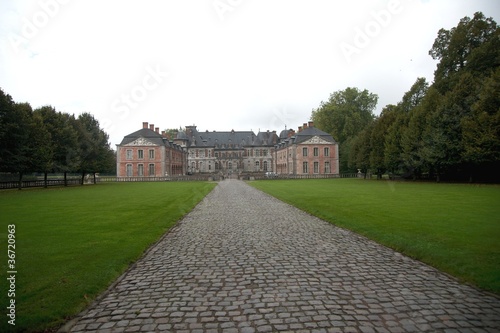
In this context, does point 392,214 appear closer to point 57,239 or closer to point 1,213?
point 57,239

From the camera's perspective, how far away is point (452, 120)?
33906 mm

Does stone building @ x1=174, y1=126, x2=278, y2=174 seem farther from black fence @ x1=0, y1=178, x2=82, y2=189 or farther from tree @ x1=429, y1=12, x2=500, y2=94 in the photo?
tree @ x1=429, y1=12, x2=500, y2=94

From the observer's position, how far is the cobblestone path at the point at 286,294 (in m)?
4.04

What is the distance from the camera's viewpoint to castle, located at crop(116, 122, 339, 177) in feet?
202

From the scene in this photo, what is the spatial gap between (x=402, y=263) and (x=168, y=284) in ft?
15.1

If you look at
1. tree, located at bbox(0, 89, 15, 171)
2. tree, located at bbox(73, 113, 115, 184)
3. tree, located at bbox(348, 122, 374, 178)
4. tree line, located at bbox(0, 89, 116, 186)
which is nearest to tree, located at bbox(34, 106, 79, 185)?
tree line, located at bbox(0, 89, 116, 186)

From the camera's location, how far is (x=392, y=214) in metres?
12.4

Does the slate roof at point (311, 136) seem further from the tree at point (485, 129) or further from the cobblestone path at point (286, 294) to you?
the cobblestone path at point (286, 294)

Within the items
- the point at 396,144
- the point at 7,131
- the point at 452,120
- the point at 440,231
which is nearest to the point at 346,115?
the point at 396,144

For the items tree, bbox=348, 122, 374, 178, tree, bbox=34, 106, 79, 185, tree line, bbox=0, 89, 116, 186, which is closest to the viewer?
tree line, bbox=0, 89, 116, 186

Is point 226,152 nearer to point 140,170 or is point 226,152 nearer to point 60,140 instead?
point 140,170

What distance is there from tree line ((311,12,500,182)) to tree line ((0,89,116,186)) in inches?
1532

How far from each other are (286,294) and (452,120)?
36.0 metres

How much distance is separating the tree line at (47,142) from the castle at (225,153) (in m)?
10.4
